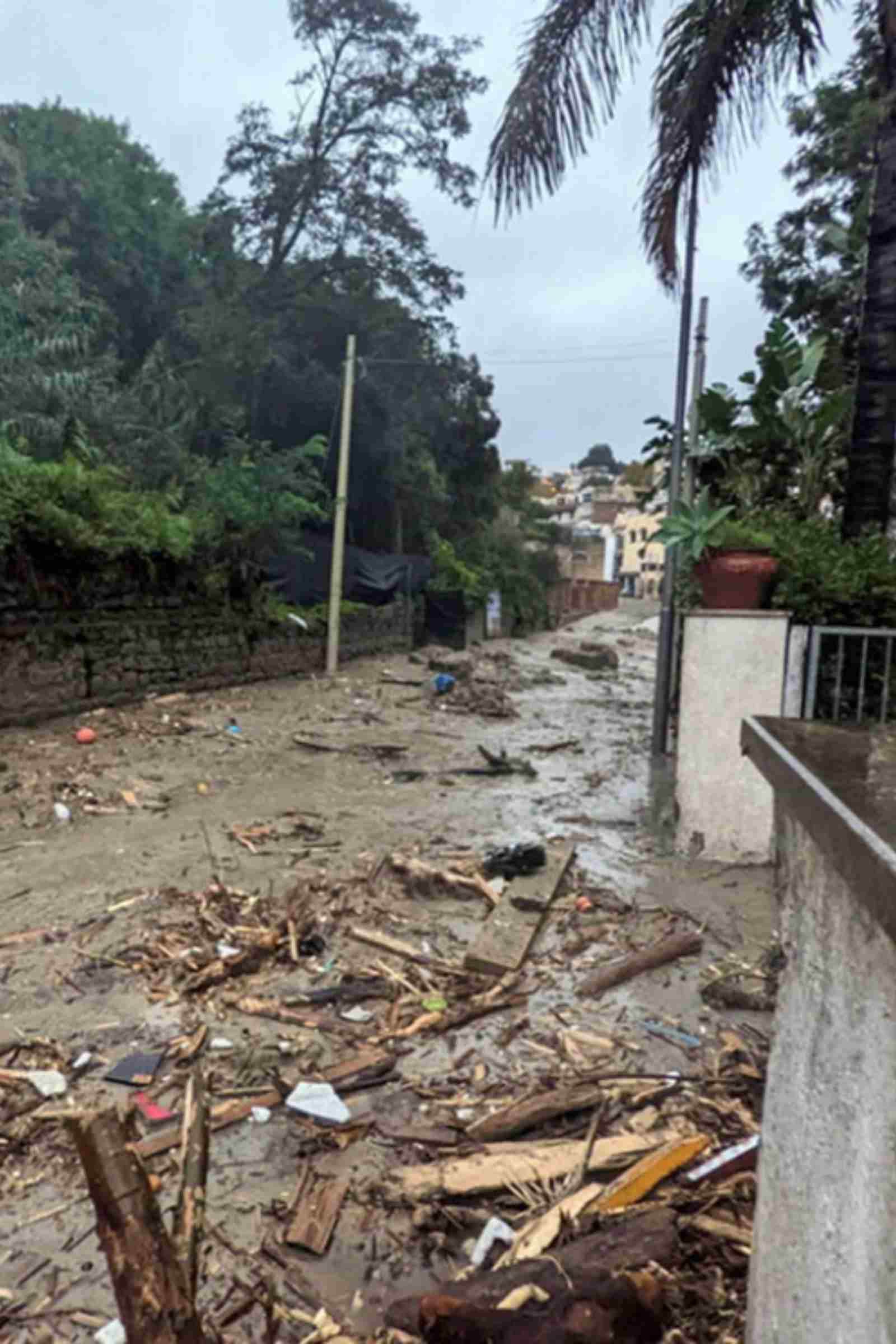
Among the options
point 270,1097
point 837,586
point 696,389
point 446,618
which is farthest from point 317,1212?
point 446,618

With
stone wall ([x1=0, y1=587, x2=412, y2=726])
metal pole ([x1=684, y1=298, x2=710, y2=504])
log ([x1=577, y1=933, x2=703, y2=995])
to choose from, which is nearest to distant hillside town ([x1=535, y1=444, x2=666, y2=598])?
stone wall ([x1=0, y1=587, x2=412, y2=726])

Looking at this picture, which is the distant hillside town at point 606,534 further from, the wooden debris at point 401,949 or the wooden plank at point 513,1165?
the wooden plank at point 513,1165

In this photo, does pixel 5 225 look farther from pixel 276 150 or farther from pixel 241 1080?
pixel 241 1080

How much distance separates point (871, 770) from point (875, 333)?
5.32 metres

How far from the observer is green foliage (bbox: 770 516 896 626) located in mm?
4668

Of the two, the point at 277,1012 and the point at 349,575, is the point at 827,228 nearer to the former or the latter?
the point at 277,1012

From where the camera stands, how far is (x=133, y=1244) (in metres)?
1.36

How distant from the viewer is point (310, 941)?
162 inches

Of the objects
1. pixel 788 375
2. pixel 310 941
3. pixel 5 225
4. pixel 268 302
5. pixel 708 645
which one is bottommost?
pixel 310 941

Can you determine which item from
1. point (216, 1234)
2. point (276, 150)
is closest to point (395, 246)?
point (276, 150)

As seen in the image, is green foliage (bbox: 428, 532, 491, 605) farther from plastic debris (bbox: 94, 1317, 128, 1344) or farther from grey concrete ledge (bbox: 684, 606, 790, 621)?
plastic debris (bbox: 94, 1317, 128, 1344)

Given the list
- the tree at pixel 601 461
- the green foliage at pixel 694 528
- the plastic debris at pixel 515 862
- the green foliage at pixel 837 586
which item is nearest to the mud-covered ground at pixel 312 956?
the plastic debris at pixel 515 862

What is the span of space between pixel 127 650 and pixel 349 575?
300 inches

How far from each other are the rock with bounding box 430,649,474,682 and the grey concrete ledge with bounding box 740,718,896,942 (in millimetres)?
13034
